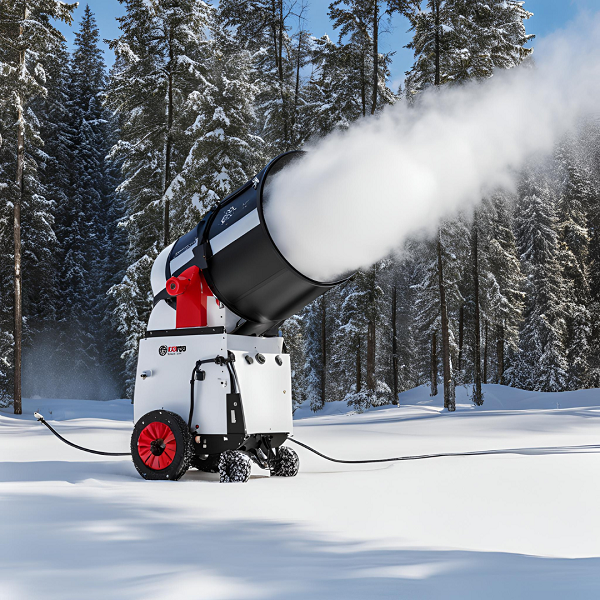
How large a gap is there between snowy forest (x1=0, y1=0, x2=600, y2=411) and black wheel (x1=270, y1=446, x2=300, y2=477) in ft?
27.8

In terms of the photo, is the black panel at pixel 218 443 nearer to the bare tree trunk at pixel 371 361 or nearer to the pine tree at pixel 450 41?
the bare tree trunk at pixel 371 361

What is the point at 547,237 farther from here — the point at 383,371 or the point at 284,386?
the point at 284,386

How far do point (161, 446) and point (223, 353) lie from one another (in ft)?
3.31

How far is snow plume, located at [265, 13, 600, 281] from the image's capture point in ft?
15.8

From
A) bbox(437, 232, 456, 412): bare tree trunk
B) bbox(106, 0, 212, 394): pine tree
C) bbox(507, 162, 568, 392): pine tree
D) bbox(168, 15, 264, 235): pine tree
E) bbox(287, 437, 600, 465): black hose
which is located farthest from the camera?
bbox(507, 162, 568, 392): pine tree

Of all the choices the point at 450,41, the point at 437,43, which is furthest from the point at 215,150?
the point at 450,41

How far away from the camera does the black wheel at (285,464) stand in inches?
234

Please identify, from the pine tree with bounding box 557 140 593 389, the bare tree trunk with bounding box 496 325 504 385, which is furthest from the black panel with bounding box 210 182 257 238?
the bare tree trunk with bounding box 496 325 504 385

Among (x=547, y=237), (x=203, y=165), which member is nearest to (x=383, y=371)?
(x=547, y=237)

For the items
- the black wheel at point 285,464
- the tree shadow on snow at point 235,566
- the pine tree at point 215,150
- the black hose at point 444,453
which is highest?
the pine tree at point 215,150

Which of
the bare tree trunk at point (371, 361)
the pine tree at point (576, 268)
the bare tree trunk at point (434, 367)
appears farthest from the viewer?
the pine tree at point (576, 268)

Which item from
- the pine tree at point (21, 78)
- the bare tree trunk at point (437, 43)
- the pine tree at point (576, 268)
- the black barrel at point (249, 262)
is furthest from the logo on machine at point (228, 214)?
the pine tree at point (576, 268)

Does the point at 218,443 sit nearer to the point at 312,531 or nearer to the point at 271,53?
the point at 312,531

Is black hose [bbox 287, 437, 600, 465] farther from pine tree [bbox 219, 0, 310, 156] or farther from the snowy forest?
pine tree [bbox 219, 0, 310, 156]
